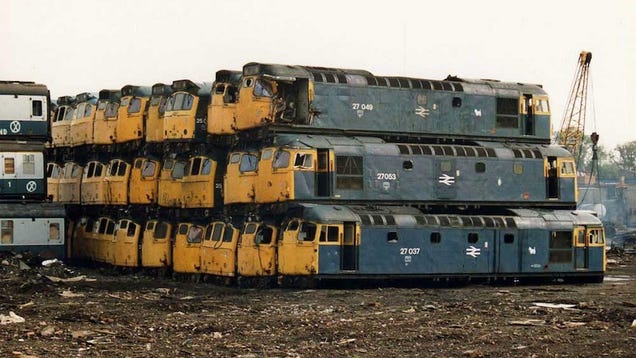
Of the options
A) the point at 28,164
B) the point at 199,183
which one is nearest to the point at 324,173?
the point at 199,183

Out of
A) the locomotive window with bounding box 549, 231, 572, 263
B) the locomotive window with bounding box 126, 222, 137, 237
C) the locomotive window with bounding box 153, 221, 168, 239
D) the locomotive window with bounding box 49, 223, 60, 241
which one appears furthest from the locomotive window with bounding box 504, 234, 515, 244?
the locomotive window with bounding box 49, 223, 60, 241

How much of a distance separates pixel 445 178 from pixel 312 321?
60.3ft

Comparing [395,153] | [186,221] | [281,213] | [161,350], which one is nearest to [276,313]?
[161,350]

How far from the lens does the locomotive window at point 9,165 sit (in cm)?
6288

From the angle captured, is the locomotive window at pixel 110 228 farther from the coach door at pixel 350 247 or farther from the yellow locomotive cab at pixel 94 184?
the coach door at pixel 350 247

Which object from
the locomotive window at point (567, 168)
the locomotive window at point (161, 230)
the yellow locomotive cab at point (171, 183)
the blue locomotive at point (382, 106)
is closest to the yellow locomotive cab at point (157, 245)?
the locomotive window at point (161, 230)

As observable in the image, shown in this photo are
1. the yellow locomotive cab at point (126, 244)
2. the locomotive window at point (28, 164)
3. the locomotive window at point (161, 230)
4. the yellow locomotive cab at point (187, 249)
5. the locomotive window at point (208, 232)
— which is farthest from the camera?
the locomotive window at point (28, 164)

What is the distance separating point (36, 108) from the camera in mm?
63562

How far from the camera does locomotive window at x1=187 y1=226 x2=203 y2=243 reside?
172ft

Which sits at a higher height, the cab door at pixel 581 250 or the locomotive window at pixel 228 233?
the locomotive window at pixel 228 233

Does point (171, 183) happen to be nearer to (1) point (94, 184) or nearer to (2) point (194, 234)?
(2) point (194, 234)

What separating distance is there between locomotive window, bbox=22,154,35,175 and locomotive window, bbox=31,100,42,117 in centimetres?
223

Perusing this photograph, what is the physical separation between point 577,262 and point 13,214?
28814 millimetres

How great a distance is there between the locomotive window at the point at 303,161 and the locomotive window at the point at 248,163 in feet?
8.43
